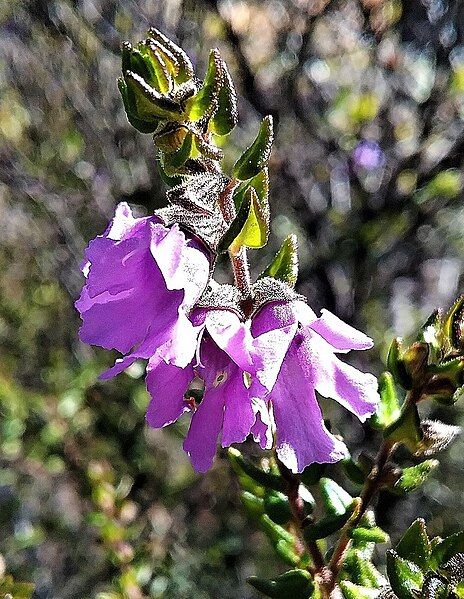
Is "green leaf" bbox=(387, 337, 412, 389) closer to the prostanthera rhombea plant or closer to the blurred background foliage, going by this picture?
the prostanthera rhombea plant

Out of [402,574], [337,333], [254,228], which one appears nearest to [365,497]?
[402,574]

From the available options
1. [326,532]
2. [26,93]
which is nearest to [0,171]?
[26,93]

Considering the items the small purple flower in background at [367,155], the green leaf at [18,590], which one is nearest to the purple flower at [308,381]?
the green leaf at [18,590]

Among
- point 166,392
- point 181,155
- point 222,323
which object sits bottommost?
point 166,392

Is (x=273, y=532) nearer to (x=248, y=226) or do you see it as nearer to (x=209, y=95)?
(x=248, y=226)

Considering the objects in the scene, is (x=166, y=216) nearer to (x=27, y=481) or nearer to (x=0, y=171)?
(x=0, y=171)

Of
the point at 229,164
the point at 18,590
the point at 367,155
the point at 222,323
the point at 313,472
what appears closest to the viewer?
the point at 222,323
